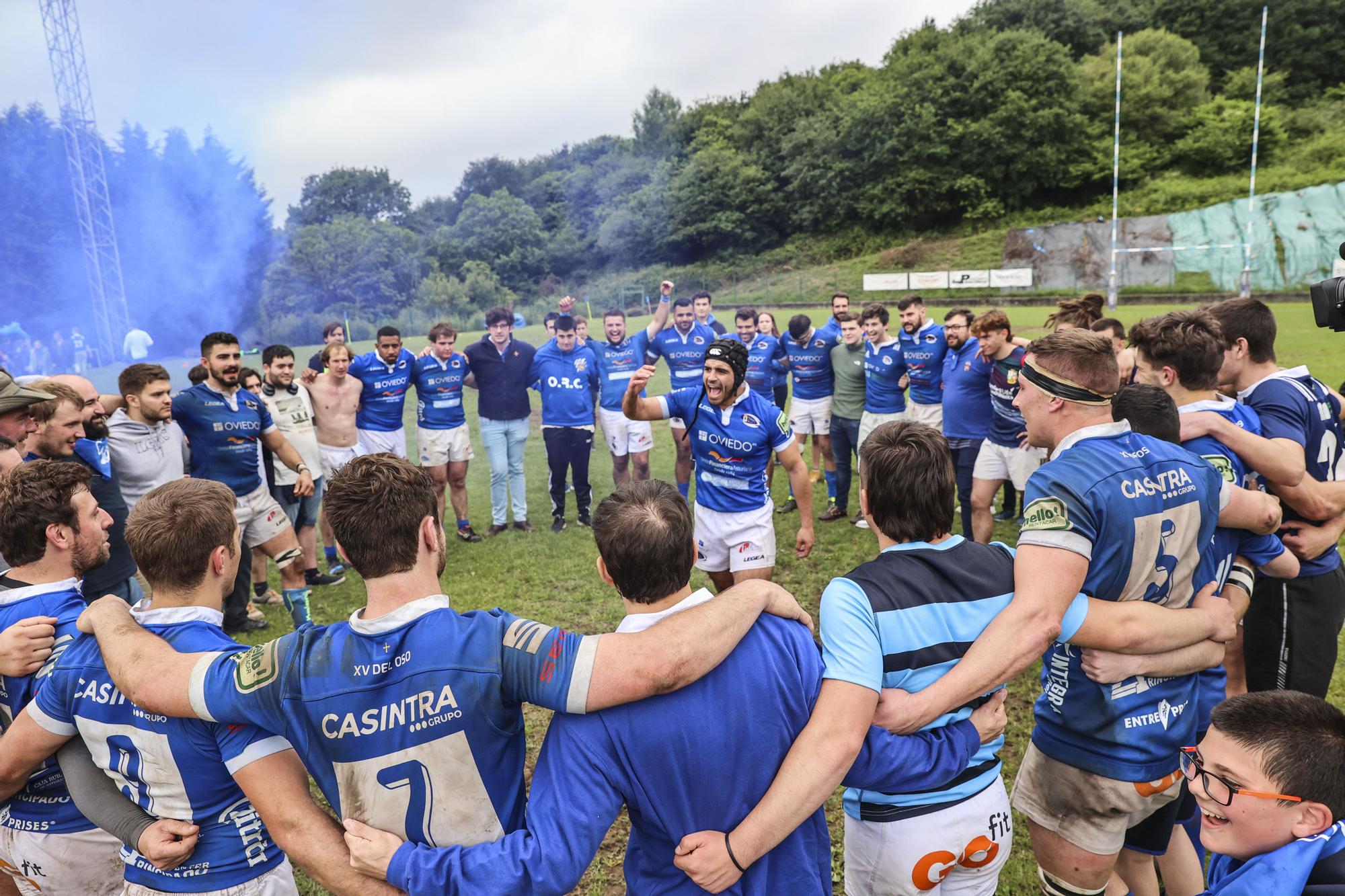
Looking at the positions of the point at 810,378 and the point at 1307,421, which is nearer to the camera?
the point at 1307,421

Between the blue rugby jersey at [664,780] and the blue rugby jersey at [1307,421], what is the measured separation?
2.69 metres

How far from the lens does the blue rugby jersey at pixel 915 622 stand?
1.99 m

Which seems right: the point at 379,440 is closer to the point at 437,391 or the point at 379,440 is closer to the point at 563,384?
the point at 437,391

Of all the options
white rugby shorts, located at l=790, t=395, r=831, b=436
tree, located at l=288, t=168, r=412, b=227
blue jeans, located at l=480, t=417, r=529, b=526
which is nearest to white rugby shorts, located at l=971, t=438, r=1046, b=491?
white rugby shorts, located at l=790, t=395, r=831, b=436

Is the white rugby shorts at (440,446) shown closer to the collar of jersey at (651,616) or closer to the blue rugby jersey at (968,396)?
the blue rugby jersey at (968,396)

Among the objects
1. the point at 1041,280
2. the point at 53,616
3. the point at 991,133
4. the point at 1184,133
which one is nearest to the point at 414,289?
the point at 1041,280

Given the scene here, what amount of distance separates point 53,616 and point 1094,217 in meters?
46.5

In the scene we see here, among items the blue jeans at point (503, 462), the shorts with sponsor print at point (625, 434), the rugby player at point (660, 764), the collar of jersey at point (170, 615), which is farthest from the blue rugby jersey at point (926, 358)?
the collar of jersey at point (170, 615)

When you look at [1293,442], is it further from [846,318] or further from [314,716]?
[846,318]

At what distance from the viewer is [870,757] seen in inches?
78.3

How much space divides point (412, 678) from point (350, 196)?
196 feet

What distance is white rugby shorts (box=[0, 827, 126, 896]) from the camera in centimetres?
255

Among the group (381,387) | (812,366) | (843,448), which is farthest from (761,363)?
(381,387)

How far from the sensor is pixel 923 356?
8578mm
